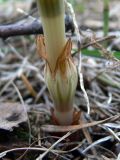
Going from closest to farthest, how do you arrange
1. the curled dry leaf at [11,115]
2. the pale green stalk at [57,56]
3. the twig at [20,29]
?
the pale green stalk at [57,56] → the curled dry leaf at [11,115] → the twig at [20,29]

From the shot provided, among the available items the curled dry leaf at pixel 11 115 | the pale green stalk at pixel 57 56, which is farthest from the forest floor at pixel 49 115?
the pale green stalk at pixel 57 56

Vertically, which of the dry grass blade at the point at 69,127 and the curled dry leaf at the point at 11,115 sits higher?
the curled dry leaf at the point at 11,115

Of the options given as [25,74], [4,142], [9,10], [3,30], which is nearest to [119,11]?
[9,10]

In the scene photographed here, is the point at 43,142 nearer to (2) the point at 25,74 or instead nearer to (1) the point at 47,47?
(1) the point at 47,47

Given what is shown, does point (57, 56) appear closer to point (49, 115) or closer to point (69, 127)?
point (69, 127)

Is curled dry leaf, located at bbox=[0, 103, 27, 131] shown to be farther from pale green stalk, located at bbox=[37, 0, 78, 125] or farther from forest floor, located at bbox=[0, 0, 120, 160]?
pale green stalk, located at bbox=[37, 0, 78, 125]

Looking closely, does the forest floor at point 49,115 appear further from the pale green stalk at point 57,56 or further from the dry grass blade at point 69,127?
the pale green stalk at point 57,56

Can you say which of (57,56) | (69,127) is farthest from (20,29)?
(69,127)
